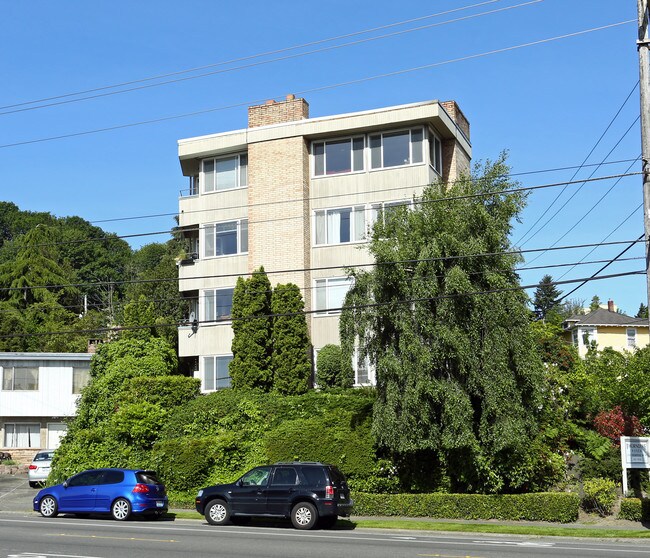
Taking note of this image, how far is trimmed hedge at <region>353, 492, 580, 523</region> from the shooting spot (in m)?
25.1

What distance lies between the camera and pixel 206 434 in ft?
102

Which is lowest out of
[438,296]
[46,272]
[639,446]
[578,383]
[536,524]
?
[536,524]

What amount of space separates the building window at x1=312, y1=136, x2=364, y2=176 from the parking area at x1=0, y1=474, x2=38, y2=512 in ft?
58.0

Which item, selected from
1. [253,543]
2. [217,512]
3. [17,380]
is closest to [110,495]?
[217,512]

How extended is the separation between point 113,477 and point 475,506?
1081cm

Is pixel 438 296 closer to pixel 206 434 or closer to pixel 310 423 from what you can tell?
pixel 310 423

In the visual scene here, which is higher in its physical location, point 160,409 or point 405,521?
point 160,409

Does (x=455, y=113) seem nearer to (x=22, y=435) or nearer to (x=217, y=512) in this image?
(x=217, y=512)

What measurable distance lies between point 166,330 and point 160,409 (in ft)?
60.5

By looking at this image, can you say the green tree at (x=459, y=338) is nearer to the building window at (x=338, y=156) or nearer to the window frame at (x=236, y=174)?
the building window at (x=338, y=156)

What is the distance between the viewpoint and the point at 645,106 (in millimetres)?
21016

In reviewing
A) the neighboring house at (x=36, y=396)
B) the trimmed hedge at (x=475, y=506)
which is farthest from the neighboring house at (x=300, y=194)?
the neighboring house at (x=36, y=396)

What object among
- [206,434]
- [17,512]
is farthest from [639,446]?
[17,512]

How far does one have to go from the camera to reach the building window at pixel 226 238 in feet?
125
